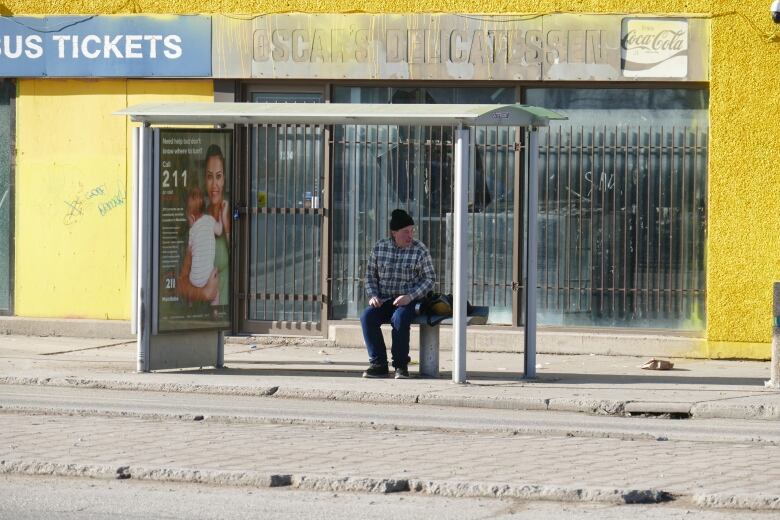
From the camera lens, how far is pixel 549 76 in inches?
601

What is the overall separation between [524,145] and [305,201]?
249cm

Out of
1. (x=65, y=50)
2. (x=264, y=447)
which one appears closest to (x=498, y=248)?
(x=65, y=50)

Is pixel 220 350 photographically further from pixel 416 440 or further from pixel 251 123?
pixel 416 440

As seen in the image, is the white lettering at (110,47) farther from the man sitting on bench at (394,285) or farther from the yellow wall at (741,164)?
the yellow wall at (741,164)

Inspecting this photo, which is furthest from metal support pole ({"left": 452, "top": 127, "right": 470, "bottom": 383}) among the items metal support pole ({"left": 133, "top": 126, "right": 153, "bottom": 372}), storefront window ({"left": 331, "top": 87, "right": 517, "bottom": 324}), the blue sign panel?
the blue sign panel

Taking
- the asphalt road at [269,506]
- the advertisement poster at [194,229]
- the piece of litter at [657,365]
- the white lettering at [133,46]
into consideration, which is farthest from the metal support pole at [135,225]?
the asphalt road at [269,506]

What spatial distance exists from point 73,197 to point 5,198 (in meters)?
0.86

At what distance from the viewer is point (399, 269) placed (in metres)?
13.1

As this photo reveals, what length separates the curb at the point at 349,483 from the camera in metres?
7.64

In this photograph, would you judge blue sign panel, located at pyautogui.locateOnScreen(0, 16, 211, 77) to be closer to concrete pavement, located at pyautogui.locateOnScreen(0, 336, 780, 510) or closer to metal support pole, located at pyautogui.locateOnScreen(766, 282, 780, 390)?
concrete pavement, located at pyautogui.locateOnScreen(0, 336, 780, 510)

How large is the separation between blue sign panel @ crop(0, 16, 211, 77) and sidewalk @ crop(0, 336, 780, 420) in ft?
9.90

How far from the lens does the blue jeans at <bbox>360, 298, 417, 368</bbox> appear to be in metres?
12.9

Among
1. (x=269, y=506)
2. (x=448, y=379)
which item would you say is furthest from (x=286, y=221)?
(x=269, y=506)

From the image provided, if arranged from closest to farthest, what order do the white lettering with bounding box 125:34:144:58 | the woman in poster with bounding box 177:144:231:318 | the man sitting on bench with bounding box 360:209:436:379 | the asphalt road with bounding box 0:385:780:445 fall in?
the asphalt road with bounding box 0:385:780:445, the man sitting on bench with bounding box 360:209:436:379, the woman in poster with bounding box 177:144:231:318, the white lettering with bounding box 125:34:144:58
